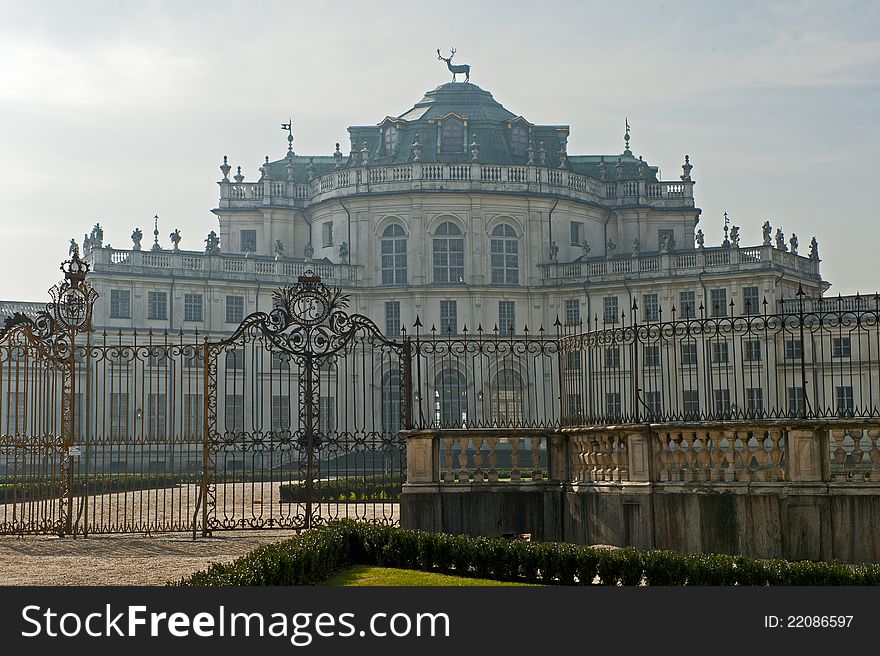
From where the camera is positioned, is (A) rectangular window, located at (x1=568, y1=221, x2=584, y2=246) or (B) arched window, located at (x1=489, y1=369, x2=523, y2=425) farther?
(A) rectangular window, located at (x1=568, y1=221, x2=584, y2=246)

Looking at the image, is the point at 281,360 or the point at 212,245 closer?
the point at 281,360

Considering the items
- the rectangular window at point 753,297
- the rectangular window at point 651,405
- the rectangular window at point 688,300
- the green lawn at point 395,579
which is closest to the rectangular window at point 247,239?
the rectangular window at point 688,300

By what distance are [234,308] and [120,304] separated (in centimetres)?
524

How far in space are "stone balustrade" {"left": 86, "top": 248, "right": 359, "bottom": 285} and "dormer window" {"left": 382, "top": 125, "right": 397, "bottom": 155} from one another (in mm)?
7783

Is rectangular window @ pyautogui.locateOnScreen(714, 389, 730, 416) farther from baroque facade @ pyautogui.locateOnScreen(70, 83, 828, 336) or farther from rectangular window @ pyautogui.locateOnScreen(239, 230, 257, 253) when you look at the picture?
rectangular window @ pyautogui.locateOnScreen(239, 230, 257, 253)

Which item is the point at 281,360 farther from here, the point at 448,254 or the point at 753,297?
the point at 448,254

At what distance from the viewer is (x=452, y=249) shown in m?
61.9

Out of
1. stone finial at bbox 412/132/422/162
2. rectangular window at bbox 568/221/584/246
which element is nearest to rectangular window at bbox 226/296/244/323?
stone finial at bbox 412/132/422/162

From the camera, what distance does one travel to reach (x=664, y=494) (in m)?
16.9

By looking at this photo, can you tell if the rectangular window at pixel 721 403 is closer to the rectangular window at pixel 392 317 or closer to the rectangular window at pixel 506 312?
the rectangular window at pixel 506 312

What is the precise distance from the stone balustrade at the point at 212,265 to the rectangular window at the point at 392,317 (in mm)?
2096

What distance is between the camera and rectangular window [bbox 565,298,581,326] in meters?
60.1

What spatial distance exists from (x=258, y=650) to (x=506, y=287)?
52.1 meters

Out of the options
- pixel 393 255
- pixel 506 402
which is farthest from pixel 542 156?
pixel 506 402
